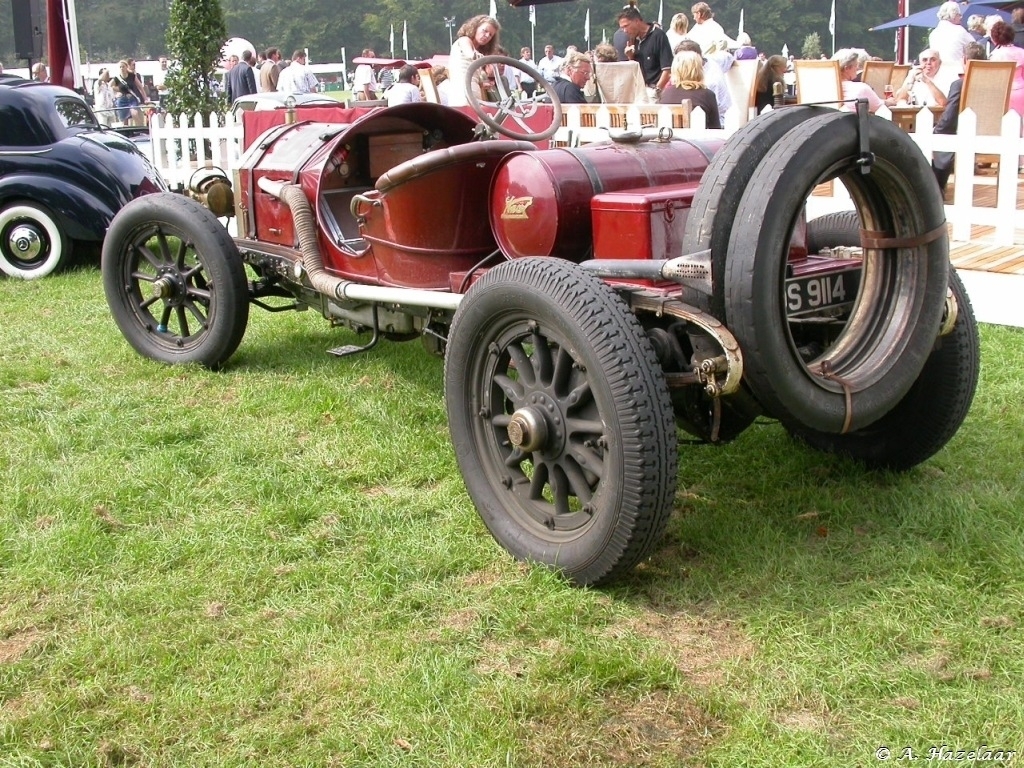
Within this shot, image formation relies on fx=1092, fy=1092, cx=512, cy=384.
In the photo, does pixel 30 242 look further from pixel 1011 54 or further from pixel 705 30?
pixel 1011 54

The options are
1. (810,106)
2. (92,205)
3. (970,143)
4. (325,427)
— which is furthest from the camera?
(92,205)

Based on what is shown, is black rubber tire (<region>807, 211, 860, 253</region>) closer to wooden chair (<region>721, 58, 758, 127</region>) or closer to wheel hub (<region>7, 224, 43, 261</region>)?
wheel hub (<region>7, 224, 43, 261</region>)

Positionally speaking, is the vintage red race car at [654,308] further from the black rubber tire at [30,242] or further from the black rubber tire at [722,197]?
the black rubber tire at [30,242]

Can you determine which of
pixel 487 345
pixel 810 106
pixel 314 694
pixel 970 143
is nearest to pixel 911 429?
pixel 810 106

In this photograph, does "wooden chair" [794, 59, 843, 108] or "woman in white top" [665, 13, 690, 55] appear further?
"woman in white top" [665, 13, 690, 55]

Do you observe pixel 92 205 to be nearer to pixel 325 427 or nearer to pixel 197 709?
pixel 325 427

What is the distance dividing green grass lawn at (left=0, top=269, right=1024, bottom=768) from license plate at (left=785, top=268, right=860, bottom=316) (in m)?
0.77

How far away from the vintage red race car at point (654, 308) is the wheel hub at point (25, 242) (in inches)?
197

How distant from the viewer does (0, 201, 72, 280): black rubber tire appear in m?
8.58

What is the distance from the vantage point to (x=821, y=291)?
3.41 metres

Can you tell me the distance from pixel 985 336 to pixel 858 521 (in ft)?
8.73

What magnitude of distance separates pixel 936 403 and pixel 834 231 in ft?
2.57

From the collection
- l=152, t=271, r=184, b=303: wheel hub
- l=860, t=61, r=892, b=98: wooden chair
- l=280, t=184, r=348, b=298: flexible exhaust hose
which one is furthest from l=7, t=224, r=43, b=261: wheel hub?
l=860, t=61, r=892, b=98: wooden chair

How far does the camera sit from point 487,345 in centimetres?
354
